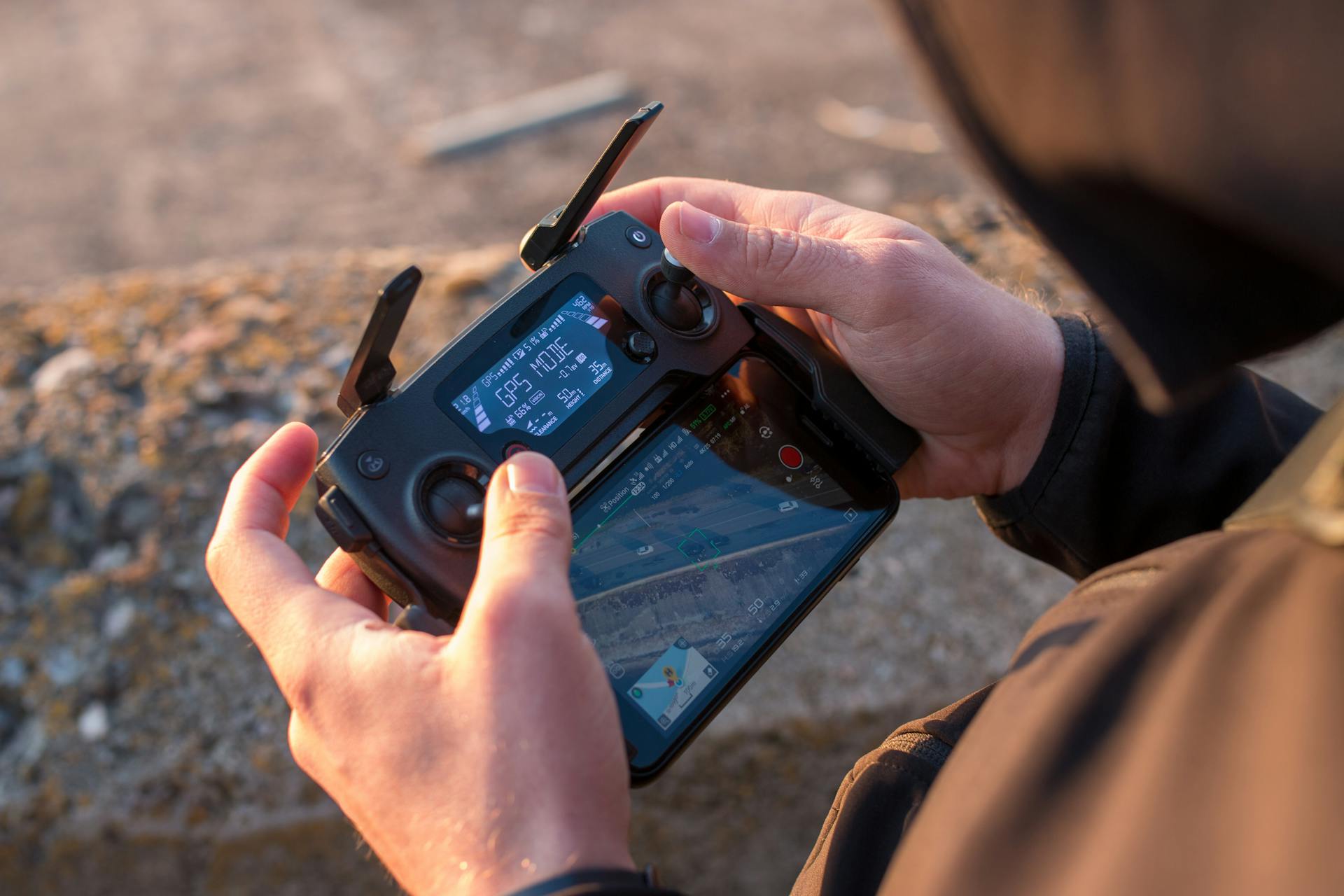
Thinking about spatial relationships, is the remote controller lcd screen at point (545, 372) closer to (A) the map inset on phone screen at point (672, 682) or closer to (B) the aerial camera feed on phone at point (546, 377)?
(B) the aerial camera feed on phone at point (546, 377)

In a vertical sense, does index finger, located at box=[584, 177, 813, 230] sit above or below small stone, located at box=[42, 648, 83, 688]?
above

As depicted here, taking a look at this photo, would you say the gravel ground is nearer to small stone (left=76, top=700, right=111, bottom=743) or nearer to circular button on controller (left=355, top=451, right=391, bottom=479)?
small stone (left=76, top=700, right=111, bottom=743)

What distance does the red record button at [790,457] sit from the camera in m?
1.35

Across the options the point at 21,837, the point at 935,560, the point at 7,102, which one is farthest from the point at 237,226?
the point at 935,560

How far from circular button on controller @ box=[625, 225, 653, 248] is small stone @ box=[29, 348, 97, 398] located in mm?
1341

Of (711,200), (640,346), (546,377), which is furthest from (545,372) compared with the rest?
(711,200)

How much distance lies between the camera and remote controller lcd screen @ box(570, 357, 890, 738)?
120cm

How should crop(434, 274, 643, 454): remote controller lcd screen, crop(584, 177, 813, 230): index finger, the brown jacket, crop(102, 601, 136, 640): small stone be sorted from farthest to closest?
crop(102, 601, 136, 640): small stone < crop(584, 177, 813, 230): index finger < crop(434, 274, 643, 454): remote controller lcd screen < the brown jacket

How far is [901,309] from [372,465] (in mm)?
762

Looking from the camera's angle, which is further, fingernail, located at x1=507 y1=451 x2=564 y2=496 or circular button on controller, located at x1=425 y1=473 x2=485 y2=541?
circular button on controller, located at x1=425 y1=473 x2=485 y2=541

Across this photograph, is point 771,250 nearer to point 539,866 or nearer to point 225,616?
point 539,866

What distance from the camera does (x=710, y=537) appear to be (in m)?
1.27

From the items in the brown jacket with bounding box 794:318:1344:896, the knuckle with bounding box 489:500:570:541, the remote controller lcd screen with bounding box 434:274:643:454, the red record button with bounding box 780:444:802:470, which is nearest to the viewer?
the brown jacket with bounding box 794:318:1344:896

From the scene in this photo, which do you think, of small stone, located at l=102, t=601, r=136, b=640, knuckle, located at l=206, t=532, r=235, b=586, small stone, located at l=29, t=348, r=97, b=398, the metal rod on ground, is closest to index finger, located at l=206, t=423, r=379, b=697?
knuckle, located at l=206, t=532, r=235, b=586
